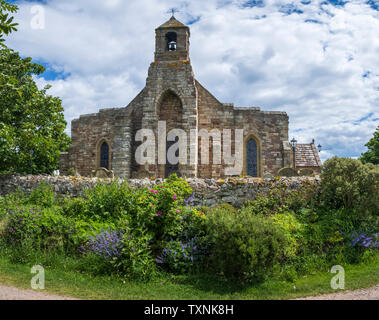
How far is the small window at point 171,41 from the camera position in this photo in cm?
2194

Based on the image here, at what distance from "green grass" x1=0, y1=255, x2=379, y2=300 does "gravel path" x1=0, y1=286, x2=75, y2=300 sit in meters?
0.24

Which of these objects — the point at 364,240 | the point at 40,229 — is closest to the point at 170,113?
the point at 40,229

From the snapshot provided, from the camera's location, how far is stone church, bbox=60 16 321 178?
1973cm

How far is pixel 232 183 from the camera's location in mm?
11469

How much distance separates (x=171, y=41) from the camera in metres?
22.2

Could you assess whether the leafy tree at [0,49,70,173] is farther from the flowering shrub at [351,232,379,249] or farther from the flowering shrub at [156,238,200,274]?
the flowering shrub at [351,232,379,249]

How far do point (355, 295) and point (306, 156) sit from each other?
19.4 m

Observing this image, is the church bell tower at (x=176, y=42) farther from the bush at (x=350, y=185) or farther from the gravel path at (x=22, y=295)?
the gravel path at (x=22, y=295)

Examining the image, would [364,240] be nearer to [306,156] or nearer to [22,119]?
[22,119]

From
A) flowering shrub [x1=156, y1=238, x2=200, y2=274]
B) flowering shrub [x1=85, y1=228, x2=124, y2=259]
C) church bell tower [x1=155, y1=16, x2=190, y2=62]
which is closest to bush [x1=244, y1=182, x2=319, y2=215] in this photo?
flowering shrub [x1=156, y1=238, x2=200, y2=274]

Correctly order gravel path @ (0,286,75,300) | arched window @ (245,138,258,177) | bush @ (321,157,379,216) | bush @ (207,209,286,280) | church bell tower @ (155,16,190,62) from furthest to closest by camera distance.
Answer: arched window @ (245,138,258,177) < church bell tower @ (155,16,190,62) < bush @ (321,157,379,216) < bush @ (207,209,286,280) < gravel path @ (0,286,75,300)

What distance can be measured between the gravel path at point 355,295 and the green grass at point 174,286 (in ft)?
0.62
